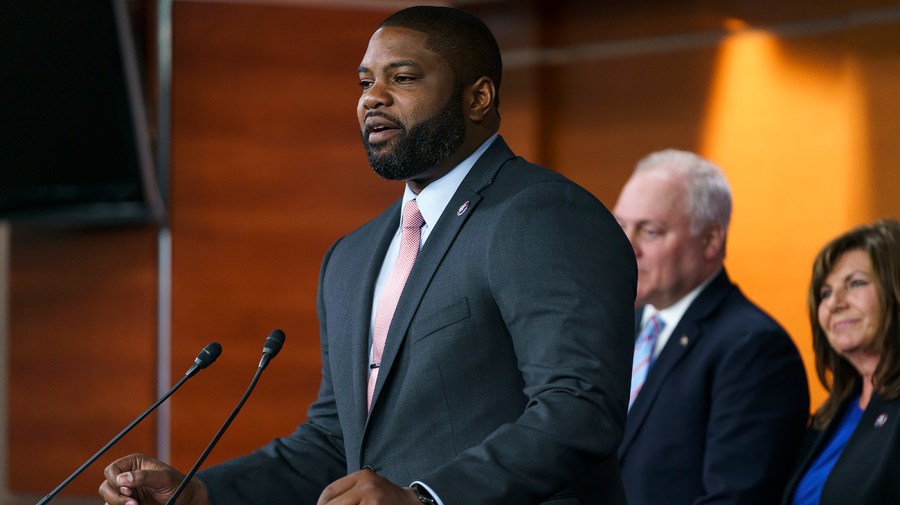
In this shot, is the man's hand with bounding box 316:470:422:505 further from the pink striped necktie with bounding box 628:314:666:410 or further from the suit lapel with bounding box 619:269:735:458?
the pink striped necktie with bounding box 628:314:666:410

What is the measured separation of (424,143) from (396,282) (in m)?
0.23

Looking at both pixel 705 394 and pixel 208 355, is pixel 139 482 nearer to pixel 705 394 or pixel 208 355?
pixel 208 355

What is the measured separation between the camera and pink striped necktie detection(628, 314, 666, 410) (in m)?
3.22

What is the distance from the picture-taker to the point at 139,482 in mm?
1860

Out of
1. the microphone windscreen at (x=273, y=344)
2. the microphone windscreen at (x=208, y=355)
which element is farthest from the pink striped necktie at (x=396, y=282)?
the microphone windscreen at (x=208, y=355)

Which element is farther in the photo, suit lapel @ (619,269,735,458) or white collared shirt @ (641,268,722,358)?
white collared shirt @ (641,268,722,358)

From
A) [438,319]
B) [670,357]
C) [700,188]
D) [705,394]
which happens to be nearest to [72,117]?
[700,188]

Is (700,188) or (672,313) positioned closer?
(672,313)

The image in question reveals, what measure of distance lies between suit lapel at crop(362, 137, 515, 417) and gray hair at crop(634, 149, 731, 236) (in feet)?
5.08

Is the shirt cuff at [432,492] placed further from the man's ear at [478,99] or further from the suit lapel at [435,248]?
the man's ear at [478,99]

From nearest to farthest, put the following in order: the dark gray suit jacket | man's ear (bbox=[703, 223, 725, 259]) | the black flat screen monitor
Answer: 1. the dark gray suit jacket
2. man's ear (bbox=[703, 223, 725, 259])
3. the black flat screen monitor

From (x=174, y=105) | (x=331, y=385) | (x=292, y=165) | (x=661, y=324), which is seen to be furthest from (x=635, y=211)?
(x=174, y=105)

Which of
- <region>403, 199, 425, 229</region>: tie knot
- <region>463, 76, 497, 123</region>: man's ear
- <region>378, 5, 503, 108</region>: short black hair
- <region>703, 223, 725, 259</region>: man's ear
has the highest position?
<region>378, 5, 503, 108</region>: short black hair

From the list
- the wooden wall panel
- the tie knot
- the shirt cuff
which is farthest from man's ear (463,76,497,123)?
the wooden wall panel
